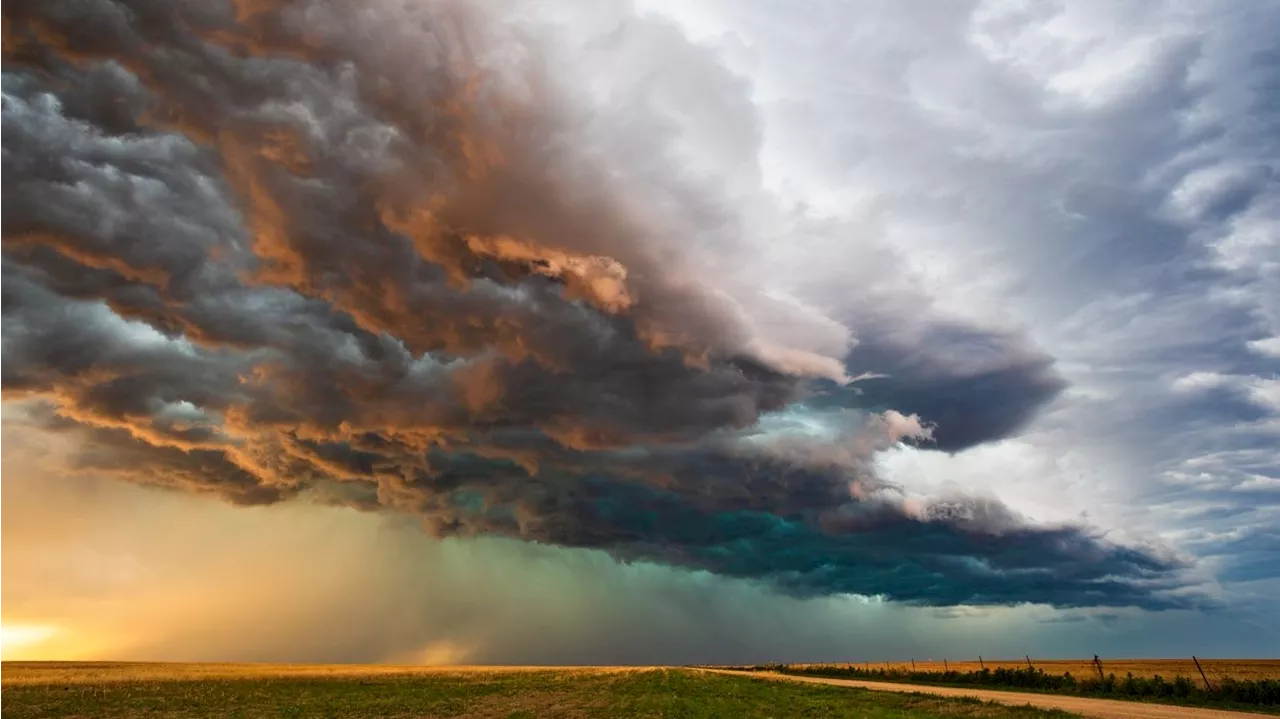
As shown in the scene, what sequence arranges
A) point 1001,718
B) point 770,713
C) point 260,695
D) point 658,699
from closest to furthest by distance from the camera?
point 1001,718
point 770,713
point 658,699
point 260,695

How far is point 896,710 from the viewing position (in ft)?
135

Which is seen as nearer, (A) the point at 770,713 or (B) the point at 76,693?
(A) the point at 770,713

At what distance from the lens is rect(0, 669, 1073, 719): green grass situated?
41.7 metres

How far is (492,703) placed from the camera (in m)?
54.2

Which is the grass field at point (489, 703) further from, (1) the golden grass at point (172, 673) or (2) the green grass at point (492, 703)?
(1) the golden grass at point (172, 673)

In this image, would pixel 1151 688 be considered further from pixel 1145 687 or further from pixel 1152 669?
pixel 1152 669

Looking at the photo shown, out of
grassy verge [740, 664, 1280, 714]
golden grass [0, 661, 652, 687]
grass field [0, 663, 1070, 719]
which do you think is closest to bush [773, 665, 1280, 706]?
grassy verge [740, 664, 1280, 714]

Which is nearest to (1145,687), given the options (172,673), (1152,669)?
(1152,669)

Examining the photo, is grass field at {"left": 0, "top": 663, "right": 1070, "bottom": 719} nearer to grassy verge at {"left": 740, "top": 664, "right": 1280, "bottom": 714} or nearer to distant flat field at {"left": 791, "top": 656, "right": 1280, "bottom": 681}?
grassy verge at {"left": 740, "top": 664, "right": 1280, "bottom": 714}

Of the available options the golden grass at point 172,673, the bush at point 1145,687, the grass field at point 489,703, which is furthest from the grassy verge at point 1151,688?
the golden grass at point 172,673

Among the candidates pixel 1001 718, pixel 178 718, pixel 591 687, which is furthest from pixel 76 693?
pixel 1001 718

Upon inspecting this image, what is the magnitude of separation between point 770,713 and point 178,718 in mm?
37805

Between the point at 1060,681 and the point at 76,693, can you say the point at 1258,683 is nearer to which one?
the point at 1060,681

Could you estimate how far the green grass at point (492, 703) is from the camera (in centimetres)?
4172
